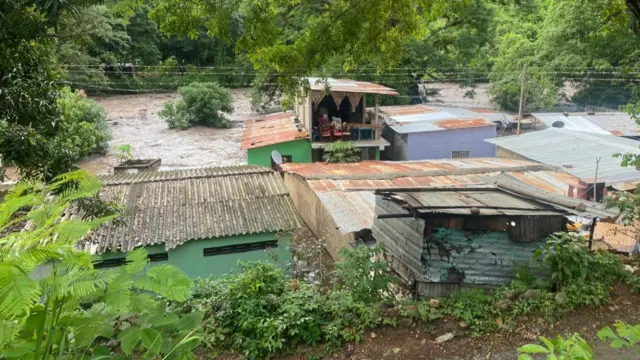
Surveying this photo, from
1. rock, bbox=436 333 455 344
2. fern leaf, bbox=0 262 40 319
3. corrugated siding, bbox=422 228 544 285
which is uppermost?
fern leaf, bbox=0 262 40 319

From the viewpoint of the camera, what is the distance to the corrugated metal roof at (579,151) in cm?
1346

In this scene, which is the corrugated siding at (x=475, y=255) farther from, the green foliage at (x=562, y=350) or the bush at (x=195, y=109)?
the bush at (x=195, y=109)

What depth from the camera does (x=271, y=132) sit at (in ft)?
74.0

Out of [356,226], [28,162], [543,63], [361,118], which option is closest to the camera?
[28,162]

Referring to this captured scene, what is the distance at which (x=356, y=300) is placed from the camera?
18.6ft

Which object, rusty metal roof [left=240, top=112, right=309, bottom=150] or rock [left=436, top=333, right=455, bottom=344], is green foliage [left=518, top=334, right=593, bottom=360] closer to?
rock [left=436, top=333, right=455, bottom=344]

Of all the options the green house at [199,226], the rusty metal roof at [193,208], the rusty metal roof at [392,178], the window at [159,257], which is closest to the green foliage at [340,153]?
the rusty metal roof at [392,178]

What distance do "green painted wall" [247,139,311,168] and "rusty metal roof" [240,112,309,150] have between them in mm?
253

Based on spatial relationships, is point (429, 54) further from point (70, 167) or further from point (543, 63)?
point (70, 167)

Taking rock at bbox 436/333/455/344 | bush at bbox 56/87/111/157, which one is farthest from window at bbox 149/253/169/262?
bush at bbox 56/87/111/157

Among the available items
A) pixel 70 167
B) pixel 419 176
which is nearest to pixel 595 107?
pixel 419 176

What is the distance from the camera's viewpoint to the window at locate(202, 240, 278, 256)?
10633 mm

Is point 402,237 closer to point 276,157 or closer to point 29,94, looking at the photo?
point 29,94

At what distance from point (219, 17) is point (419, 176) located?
26.7 ft
